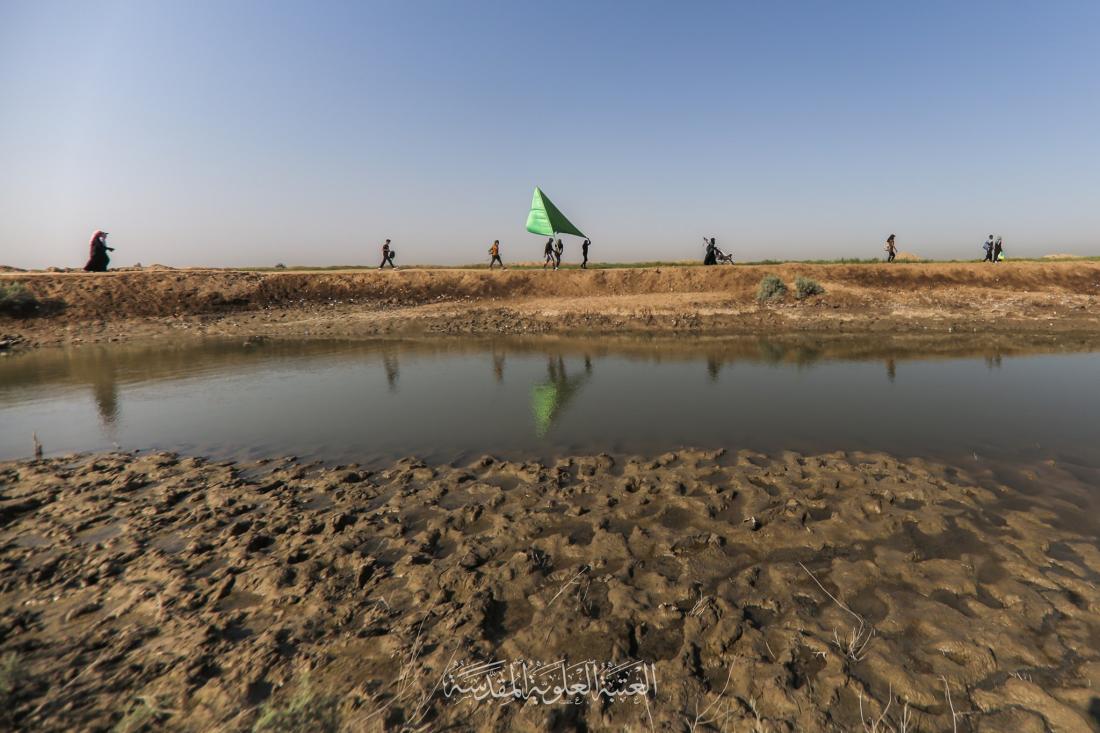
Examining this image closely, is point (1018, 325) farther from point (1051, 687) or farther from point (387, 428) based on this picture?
point (387, 428)

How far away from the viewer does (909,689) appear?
3361 mm

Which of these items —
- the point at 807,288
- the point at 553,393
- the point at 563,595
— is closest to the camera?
the point at 563,595

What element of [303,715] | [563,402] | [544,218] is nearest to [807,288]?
[544,218]

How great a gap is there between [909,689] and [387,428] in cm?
817

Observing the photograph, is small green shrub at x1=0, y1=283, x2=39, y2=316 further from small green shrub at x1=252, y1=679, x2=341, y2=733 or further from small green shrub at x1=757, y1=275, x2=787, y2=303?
small green shrub at x1=757, y1=275, x2=787, y2=303

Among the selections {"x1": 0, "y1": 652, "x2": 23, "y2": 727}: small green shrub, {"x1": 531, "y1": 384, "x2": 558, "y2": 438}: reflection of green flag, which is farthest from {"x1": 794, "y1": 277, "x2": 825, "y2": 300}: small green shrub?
{"x1": 0, "y1": 652, "x2": 23, "y2": 727}: small green shrub

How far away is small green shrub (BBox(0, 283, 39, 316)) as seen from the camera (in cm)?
2117

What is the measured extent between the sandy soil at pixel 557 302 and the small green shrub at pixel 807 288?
0.37 metres

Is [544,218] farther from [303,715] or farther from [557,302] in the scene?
[303,715]

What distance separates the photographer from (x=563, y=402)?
1055 cm

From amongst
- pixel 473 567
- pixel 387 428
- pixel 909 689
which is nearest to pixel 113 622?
pixel 473 567

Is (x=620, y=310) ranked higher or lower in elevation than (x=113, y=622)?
higher

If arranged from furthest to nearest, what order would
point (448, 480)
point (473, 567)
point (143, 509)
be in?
1. point (448, 480)
2. point (143, 509)
3. point (473, 567)

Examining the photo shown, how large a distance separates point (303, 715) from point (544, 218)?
95.4 ft
